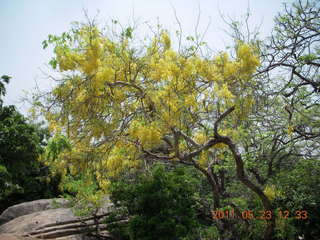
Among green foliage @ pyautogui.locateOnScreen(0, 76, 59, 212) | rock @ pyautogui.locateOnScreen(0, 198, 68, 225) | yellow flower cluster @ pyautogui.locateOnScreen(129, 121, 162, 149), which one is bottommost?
rock @ pyautogui.locateOnScreen(0, 198, 68, 225)

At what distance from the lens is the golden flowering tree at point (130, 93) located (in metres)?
3.49

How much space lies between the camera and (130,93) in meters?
4.18

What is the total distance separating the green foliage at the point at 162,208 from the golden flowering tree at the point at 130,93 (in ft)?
4.35

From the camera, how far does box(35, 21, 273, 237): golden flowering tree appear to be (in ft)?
11.5

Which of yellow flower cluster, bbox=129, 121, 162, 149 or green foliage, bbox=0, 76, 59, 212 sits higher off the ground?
green foliage, bbox=0, 76, 59, 212

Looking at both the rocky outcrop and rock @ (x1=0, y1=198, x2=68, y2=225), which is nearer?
the rocky outcrop

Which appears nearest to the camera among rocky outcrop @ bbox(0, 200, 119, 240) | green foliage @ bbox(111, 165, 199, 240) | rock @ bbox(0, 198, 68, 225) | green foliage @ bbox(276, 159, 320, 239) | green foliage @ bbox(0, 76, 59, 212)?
green foliage @ bbox(111, 165, 199, 240)

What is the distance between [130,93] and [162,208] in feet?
7.72

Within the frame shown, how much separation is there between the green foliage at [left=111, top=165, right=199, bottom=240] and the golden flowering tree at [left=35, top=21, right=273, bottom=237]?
4.35ft

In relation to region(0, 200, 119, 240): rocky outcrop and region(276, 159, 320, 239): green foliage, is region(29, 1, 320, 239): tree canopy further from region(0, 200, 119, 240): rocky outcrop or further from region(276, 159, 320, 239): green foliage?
region(0, 200, 119, 240): rocky outcrop

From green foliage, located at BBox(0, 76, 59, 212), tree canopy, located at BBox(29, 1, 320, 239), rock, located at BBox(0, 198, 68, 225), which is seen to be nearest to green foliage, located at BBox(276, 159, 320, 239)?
tree canopy, located at BBox(29, 1, 320, 239)

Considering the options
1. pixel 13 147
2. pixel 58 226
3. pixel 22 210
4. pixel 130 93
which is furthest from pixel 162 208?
pixel 22 210

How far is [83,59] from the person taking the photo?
345 centimetres

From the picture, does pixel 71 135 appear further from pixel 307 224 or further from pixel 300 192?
pixel 307 224
